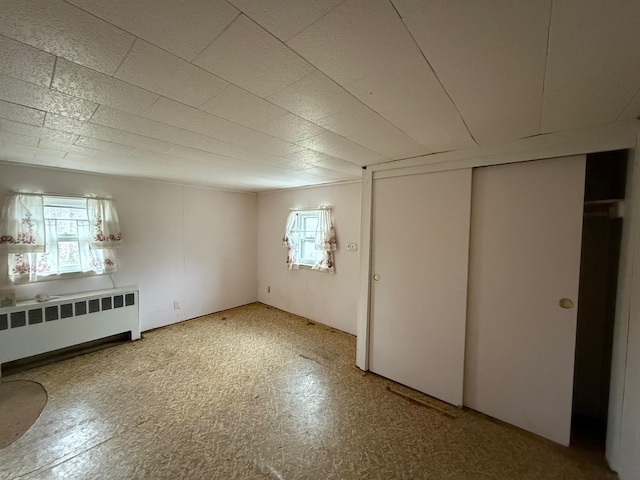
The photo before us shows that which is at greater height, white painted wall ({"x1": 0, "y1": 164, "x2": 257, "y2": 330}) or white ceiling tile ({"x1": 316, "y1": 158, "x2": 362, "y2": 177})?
white ceiling tile ({"x1": 316, "y1": 158, "x2": 362, "y2": 177})

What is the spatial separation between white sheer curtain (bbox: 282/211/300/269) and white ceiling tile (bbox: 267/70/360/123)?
2973 millimetres

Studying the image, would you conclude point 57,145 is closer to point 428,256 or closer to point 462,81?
point 462,81

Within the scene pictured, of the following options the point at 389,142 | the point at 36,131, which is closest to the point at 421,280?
the point at 389,142

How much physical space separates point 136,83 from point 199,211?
3.39 m

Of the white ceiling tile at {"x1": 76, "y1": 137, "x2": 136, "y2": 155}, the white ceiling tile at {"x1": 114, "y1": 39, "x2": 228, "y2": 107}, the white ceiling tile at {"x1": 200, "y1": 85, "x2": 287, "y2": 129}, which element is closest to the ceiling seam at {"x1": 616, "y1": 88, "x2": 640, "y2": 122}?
the white ceiling tile at {"x1": 200, "y1": 85, "x2": 287, "y2": 129}

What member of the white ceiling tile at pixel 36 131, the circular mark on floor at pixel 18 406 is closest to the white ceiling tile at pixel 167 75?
the white ceiling tile at pixel 36 131

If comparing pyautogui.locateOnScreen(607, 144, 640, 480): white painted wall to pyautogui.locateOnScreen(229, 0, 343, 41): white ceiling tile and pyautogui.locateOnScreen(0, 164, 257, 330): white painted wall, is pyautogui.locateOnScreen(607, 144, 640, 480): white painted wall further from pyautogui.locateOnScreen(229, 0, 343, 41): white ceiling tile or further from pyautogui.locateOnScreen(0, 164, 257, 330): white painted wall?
pyautogui.locateOnScreen(0, 164, 257, 330): white painted wall

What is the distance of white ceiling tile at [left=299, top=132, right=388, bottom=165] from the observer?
1972 millimetres

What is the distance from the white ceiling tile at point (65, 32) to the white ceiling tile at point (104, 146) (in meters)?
1.29

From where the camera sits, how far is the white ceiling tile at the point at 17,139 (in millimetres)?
1898

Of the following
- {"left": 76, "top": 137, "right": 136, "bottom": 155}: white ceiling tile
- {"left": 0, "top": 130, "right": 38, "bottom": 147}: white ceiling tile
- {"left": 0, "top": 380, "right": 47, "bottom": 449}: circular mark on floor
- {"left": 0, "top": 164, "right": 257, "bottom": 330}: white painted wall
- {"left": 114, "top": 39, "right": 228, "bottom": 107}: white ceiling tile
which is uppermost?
{"left": 114, "top": 39, "right": 228, "bottom": 107}: white ceiling tile

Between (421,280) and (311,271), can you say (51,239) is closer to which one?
(311,271)

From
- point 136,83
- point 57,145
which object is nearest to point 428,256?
point 136,83

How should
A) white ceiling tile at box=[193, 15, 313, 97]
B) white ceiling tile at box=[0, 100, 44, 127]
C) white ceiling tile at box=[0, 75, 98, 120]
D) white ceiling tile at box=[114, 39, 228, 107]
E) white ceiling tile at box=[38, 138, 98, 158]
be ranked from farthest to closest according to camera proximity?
1. white ceiling tile at box=[38, 138, 98, 158]
2. white ceiling tile at box=[0, 100, 44, 127]
3. white ceiling tile at box=[0, 75, 98, 120]
4. white ceiling tile at box=[114, 39, 228, 107]
5. white ceiling tile at box=[193, 15, 313, 97]
